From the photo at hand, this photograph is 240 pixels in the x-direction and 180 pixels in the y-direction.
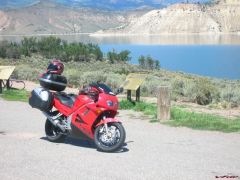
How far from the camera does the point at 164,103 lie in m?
12.4

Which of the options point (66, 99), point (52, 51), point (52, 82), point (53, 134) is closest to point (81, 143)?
point (53, 134)

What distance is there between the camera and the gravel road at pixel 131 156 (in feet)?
23.6

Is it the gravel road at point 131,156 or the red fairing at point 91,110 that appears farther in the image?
the red fairing at point 91,110

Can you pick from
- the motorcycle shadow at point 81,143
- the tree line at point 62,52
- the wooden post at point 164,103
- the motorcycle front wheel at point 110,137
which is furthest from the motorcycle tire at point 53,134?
the tree line at point 62,52

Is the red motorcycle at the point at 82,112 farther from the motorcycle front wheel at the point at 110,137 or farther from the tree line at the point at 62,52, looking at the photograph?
the tree line at the point at 62,52

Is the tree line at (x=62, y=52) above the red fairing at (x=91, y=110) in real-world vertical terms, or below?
below

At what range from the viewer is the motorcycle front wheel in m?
8.55

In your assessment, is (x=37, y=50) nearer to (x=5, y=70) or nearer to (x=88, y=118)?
(x=5, y=70)

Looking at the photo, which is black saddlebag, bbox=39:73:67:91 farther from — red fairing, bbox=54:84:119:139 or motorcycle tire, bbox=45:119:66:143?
motorcycle tire, bbox=45:119:66:143

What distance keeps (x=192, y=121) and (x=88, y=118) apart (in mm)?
3777

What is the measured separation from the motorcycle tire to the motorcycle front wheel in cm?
108

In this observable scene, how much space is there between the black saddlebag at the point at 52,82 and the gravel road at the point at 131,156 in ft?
3.29

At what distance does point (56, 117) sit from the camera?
31.2ft

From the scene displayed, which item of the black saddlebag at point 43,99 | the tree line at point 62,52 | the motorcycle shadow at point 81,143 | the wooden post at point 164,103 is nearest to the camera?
the motorcycle shadow at point 81,143
